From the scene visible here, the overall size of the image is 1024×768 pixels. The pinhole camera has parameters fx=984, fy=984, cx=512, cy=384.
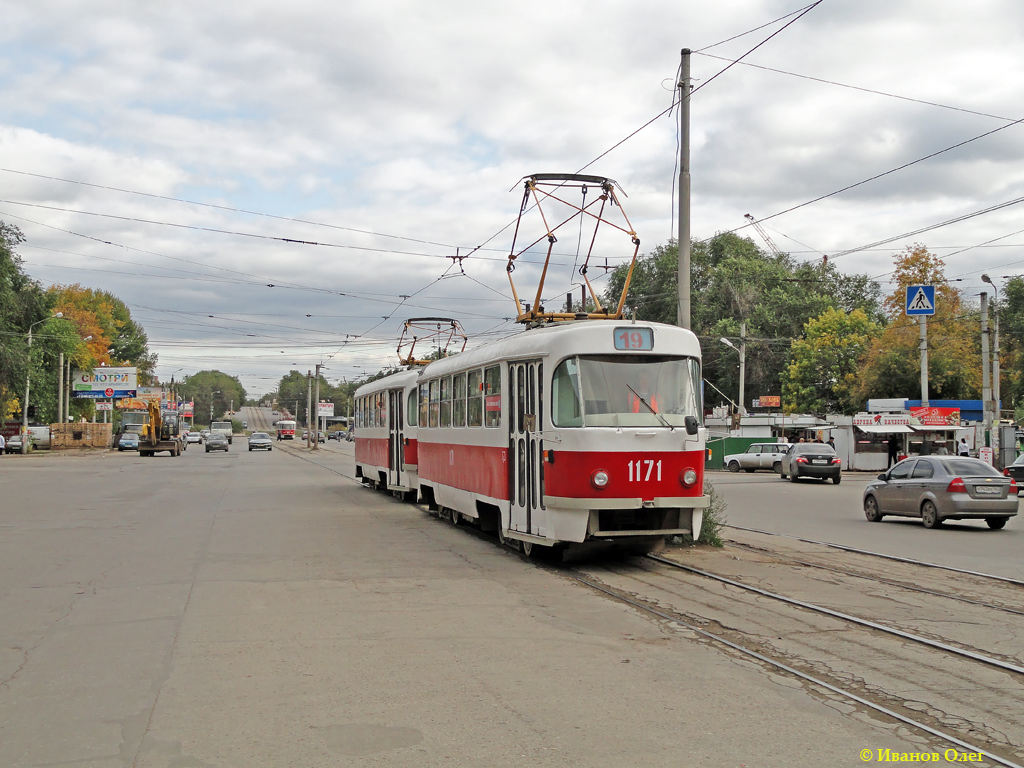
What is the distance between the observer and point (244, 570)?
38.5 feet

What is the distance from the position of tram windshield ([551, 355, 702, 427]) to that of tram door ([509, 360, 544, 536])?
475 millimetres

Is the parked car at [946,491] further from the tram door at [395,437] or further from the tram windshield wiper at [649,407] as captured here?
the tram door at [395,437]

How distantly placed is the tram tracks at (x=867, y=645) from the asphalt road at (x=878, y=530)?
3.34m

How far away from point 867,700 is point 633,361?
20.9 ft

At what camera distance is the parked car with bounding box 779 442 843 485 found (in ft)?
120

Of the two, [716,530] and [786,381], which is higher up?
[786,381]

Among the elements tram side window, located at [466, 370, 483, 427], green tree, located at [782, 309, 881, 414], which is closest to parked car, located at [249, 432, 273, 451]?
green tree, located at [782, 309, 881, 414]

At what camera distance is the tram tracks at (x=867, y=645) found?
5.79 meters

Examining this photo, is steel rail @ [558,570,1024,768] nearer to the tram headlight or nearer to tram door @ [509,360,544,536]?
the tram headlight

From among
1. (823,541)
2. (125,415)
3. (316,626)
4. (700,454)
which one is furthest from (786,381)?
(316,626)

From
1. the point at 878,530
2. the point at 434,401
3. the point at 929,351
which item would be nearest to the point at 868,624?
the point at 878,530

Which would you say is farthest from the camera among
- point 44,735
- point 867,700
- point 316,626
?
point 316,626

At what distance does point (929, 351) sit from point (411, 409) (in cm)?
4603

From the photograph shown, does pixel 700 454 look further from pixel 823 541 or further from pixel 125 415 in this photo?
pixel 125 415
